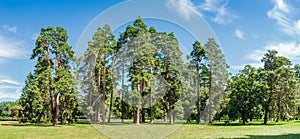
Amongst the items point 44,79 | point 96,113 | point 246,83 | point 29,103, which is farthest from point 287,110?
point 29,103

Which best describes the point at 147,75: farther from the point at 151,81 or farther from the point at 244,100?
the point at 244,100

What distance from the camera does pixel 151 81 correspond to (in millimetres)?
42719

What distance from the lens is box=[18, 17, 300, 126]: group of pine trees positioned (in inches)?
1644

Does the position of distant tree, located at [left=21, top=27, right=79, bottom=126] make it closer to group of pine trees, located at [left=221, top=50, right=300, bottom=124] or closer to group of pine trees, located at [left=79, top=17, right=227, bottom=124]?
group of pine trees, located at [left=79, top=17, right=227, bottom=124]

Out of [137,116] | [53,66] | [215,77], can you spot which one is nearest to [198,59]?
[215,77]

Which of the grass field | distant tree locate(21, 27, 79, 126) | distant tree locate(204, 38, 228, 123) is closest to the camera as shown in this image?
the grass field

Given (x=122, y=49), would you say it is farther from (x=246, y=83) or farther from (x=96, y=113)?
(x=246, y=83)

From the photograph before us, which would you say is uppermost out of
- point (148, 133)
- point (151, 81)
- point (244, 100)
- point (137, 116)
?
point (151, 81)

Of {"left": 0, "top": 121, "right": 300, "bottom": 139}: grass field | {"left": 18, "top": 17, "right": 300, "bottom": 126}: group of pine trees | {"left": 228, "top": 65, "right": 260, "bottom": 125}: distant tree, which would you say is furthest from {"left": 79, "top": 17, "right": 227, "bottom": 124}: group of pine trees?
{"left": 0, "top": 121, "right": 300, "bottom": 139}: grass field

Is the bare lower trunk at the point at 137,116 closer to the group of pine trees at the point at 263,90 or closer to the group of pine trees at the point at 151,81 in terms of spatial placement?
the group of pine trees at the point at 151,81

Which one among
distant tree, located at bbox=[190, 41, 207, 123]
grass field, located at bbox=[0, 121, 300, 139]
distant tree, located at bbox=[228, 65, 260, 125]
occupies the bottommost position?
grass field, located at bbox=[0, 121, 300, 139]

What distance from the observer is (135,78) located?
41656 mm

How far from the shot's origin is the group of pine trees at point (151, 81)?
137ft

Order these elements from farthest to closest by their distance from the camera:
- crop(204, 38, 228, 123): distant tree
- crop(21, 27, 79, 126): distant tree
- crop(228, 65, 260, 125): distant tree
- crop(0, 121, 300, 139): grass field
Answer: crop(204, 38, 228, 123): distant tree
crop(228, 65, 260, 125): distant tree
crop(21, 27, 79, 126): distant tree
crop(0, 121, 300, 139): grass field
